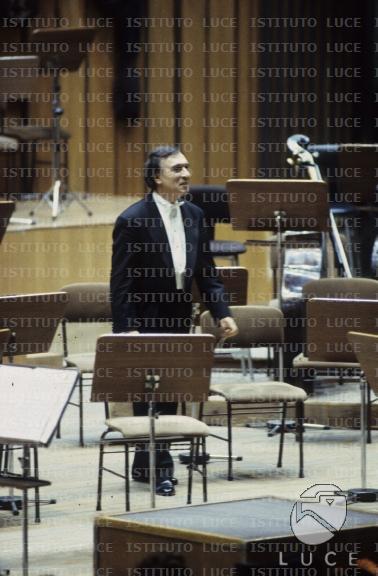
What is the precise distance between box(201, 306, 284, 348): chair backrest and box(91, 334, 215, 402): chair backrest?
1586 mm

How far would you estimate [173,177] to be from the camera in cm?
659

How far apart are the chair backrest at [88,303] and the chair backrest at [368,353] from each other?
7.57 feet

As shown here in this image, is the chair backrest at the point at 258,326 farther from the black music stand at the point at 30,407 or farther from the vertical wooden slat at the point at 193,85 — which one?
the vertical wooden slat at the point at 193,85

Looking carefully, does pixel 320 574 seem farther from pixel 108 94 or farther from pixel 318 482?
pixel 108 94

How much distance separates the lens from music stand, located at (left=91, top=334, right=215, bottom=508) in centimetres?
584

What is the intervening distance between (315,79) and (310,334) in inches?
231

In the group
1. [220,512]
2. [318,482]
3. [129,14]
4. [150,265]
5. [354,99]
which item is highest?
[129,14]

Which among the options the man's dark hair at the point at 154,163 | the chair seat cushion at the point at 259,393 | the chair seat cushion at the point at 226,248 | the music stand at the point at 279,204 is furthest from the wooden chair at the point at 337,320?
the chair seat cushion at the point at 226,248

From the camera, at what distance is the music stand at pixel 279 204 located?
25.2ft

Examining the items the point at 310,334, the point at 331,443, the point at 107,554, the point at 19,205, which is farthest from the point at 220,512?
the point at 19,205

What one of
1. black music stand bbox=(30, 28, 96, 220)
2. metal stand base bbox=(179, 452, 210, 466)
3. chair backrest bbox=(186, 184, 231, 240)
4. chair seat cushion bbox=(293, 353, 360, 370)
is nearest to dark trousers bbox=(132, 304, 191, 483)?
metal stand base bbox=(179, 452, 210, 466)

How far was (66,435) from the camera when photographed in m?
7.96

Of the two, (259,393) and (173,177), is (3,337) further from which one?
(259,393)

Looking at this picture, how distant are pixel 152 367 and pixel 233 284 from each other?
69.7 inches
